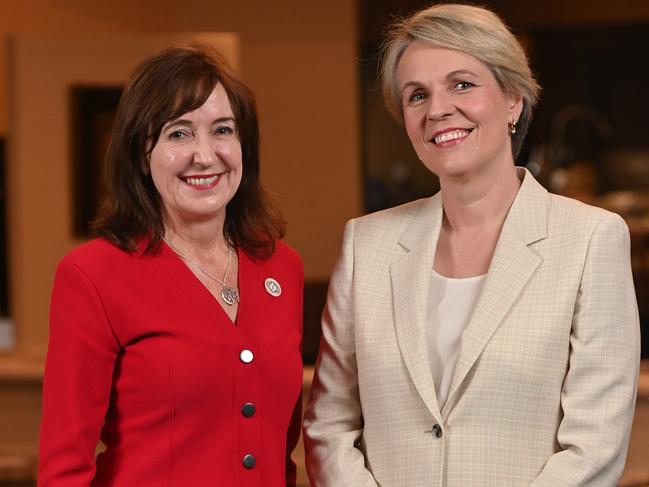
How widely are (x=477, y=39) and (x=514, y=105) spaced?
18 centimetres

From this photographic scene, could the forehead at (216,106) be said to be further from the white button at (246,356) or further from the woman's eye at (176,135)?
the white button at (246,356)

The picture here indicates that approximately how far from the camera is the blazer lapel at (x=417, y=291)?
6.97 feet

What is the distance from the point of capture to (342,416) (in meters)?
2.31

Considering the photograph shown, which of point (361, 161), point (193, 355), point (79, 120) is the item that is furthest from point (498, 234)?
point (361, 161)

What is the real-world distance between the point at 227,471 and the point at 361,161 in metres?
4.76

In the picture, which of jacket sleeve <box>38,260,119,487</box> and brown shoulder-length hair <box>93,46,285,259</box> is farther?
brown shoulder-length hair <box>93,46,285,259</box>

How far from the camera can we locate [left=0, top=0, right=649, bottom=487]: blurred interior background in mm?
4914

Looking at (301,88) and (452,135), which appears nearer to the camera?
(452,135)

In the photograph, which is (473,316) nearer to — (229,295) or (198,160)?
(229,295)

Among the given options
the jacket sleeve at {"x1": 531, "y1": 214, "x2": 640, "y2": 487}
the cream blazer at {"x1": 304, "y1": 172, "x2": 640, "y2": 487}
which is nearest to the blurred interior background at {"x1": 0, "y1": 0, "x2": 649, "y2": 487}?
the cream blazer at {"x1": 304, "y1": 172, "x2": 640, "y2": 487}

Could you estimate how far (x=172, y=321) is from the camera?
209 centimetres

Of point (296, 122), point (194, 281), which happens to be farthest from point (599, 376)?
point (296, 122)

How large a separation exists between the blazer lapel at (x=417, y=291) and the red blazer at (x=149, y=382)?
27 cm

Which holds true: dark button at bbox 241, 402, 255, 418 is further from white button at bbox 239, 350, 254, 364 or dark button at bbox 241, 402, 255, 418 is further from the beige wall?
the beige wall
